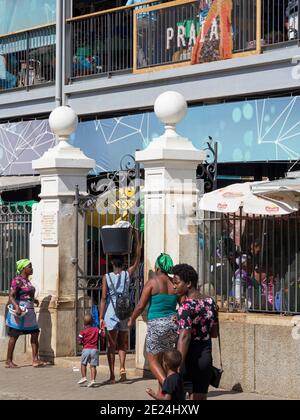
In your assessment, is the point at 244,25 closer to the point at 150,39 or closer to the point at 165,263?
the point at 150,39

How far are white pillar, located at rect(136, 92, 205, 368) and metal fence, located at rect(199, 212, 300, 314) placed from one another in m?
0.24

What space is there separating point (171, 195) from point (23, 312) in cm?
299

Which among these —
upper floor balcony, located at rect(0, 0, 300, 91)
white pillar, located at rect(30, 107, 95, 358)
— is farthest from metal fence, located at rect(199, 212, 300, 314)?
upper floor balcony, located at rect(0, 0, 300, 91)

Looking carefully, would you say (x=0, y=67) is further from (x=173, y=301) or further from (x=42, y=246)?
(x=173, y=301)

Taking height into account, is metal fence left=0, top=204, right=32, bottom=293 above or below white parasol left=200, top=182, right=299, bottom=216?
below

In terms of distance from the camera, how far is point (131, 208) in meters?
14.4

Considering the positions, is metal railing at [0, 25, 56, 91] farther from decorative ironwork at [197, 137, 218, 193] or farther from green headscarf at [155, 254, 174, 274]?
green headscarf at [155, 254, 174, 274]

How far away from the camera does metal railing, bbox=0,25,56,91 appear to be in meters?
23.4

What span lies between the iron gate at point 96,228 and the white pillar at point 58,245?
116mm

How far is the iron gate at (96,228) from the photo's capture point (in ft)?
47.5

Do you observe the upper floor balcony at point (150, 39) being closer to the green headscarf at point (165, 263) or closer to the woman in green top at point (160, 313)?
the green headscarf at point (165, 263)

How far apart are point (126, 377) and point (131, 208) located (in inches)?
92.3
